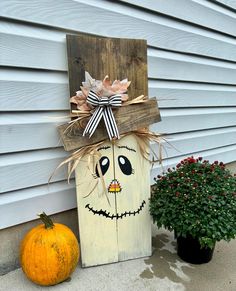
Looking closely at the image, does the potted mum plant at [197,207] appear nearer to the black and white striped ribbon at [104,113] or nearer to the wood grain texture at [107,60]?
the black and white striped ribbon at [104,113]

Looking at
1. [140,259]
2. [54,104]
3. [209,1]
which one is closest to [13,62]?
[54,104]

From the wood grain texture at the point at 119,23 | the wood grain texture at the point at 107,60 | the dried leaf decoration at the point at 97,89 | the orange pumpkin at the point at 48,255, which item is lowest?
the orange pumpkin at the point at 48,255

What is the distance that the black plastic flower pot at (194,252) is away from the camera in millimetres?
1701

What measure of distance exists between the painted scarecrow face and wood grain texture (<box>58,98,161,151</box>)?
0.09 metres

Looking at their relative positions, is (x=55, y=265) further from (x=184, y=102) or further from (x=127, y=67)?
(x=184, y=102)

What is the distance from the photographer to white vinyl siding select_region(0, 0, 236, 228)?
1.55 m

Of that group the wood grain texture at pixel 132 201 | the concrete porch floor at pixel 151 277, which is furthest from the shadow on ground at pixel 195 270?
the wood grain texture at pixel 132 201

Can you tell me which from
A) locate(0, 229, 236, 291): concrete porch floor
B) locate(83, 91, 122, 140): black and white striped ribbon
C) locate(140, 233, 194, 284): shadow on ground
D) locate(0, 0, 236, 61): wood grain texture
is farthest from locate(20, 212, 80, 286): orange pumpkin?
locate(0, 0, 236, 61): wood grain texture

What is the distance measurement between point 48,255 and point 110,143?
29.9 inches

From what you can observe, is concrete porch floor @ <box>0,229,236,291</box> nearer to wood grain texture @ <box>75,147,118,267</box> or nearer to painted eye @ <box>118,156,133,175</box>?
wood grain texture @ <box>75,147,118,267</box>

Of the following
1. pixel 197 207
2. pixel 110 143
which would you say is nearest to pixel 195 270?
pixel 197 207

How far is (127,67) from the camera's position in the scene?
1738 millimetres

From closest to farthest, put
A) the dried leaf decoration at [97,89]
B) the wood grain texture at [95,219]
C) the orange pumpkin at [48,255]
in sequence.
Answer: the orange pumpkin at [48,255] → the dried leaf decoration at [97,89] → the wood grain texture at [95,219]

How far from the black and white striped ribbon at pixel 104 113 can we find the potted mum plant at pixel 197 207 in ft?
1.76
